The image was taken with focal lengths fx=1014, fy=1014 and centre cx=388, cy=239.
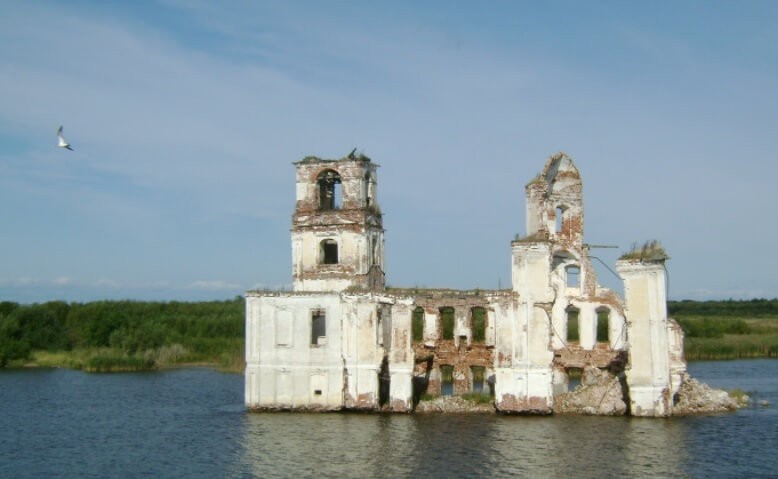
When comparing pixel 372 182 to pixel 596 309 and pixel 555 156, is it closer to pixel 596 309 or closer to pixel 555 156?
pixel 555 156

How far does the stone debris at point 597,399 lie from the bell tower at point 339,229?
25.7 ft

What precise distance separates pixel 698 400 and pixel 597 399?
3.76 m

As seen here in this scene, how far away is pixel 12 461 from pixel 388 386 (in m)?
13.5

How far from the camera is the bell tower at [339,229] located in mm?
36594

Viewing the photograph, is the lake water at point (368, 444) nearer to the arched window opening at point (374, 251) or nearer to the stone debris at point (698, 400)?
the stone debris at point (698, 400)

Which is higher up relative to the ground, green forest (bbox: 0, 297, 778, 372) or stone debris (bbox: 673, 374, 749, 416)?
green forest (bbox: 0, 297, 778, 372)

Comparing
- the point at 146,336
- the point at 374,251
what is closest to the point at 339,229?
the point at 374,251

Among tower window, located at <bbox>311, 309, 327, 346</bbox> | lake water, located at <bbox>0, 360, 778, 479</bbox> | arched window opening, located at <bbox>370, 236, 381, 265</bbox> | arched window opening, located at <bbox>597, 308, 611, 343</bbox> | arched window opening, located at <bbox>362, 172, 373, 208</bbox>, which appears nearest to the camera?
lake water, located at <bbox>0, 360, 778, 479</bbox>

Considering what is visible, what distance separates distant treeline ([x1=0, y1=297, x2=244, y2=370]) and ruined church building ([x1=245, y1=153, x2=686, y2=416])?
2927cm

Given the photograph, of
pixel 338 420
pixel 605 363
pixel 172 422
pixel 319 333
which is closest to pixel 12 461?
pixel 172 422

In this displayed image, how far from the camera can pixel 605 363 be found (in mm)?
35500

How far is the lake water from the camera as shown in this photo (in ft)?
84.9

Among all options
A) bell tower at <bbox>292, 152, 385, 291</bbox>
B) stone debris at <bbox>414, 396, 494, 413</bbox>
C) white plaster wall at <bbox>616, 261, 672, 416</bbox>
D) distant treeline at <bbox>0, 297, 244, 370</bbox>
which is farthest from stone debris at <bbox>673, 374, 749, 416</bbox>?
distant treeline at <bbox>0, 297, 244, 370</bbox>

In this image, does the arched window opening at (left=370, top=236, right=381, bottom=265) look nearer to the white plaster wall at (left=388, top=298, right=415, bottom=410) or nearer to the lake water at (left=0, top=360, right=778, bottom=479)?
the white plaster wall at (left=388, top=298, right=415, bottom=410)
